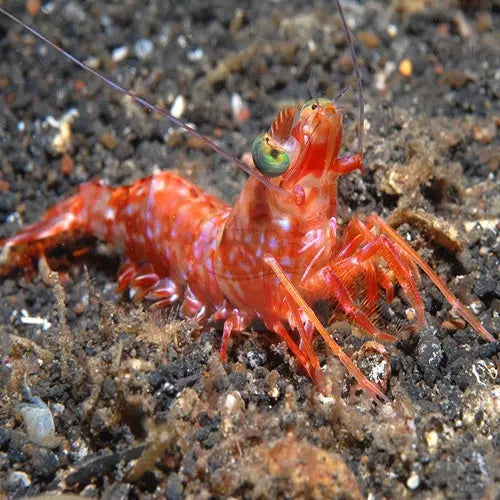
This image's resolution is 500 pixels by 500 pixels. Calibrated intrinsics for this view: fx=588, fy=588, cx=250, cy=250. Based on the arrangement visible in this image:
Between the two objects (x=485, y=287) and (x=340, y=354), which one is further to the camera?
(x=485, y=287)

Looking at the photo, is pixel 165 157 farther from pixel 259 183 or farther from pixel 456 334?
pixel 456 334

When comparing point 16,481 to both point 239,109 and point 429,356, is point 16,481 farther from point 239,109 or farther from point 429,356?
point 239,109

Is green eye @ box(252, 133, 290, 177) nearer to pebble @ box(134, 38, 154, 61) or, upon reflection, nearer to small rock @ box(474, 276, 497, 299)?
small rock @ box(474, 276, 497, 299)

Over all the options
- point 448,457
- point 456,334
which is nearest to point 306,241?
point 456,334

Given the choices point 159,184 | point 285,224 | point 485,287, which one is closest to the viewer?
Result: point 285,224

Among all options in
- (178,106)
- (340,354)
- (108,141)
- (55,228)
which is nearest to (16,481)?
(340,354)

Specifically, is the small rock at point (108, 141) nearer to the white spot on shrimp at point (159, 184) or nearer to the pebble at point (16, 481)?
the white spot on shrimp at point (159, 184)

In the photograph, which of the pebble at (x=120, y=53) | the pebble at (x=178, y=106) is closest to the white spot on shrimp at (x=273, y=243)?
the pebble at (x=178, y=106)

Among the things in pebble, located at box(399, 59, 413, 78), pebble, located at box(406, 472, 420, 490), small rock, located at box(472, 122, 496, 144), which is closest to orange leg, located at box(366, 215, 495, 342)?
pebble, located at box(406, 472, 420, 490)
